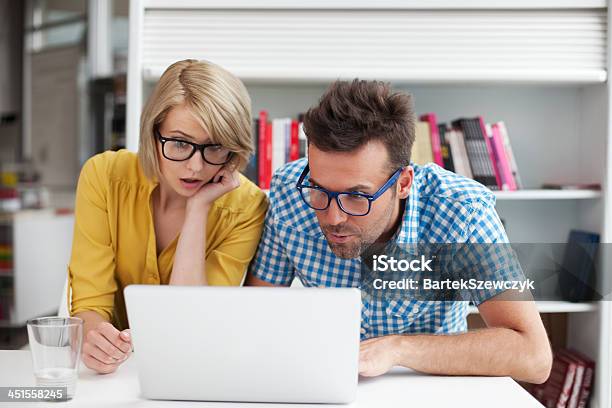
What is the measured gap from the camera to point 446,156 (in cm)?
260

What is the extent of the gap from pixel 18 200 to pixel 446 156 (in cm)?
345

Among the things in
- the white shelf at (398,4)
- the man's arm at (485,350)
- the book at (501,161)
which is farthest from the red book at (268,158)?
the man's arm at (485,350)

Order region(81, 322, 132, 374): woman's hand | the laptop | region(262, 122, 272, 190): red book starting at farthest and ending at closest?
region(262, 122, 272, 190): red book → region(81, 322, 132, 374): woman's hand → the laptop

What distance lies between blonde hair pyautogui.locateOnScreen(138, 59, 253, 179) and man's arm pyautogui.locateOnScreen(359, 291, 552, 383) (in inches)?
24.6

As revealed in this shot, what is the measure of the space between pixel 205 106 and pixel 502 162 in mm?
1354

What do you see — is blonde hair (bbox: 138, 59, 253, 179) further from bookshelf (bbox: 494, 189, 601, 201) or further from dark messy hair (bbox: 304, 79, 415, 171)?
bookshelf (bbox: 494, 189, 601, 201)

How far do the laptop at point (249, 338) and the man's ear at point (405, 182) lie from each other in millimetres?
588

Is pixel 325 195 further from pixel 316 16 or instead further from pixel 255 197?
pixel 316 16

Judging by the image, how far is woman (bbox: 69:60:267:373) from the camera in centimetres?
166

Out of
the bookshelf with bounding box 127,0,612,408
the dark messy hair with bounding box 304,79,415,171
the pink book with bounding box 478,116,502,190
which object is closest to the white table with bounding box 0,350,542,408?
the dark messy hair with bounding box 304,79,415,171

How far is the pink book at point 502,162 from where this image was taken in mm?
2590

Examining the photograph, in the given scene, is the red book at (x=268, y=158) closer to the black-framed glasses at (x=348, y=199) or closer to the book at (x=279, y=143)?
the book at (x=279, y=143)

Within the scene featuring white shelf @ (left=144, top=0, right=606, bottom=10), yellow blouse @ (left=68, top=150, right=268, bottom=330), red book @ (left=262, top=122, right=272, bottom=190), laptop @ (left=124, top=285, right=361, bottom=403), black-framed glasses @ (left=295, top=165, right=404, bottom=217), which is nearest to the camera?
laptop @ (left=124, top=285, right=361, bottom=403)

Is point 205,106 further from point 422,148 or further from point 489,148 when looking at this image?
point 489,148
